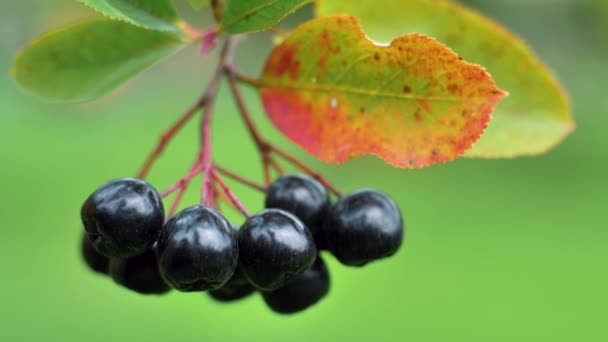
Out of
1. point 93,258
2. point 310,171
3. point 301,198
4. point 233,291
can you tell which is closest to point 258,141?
point 310,171

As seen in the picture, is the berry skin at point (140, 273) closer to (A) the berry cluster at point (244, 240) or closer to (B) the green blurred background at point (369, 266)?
(A) the berry cluster at point (244, 240)

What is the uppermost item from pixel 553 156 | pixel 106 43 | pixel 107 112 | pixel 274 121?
pixel 106 43

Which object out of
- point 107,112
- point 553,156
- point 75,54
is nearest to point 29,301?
point 75,54

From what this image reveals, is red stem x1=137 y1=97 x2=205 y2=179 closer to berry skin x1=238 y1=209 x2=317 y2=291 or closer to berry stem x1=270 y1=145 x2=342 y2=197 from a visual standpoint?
berry stem x1=270 y1=145 x2=342 y2=197

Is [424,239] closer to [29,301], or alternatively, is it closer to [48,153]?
[29,301]

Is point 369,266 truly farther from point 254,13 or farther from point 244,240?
point 254,13
